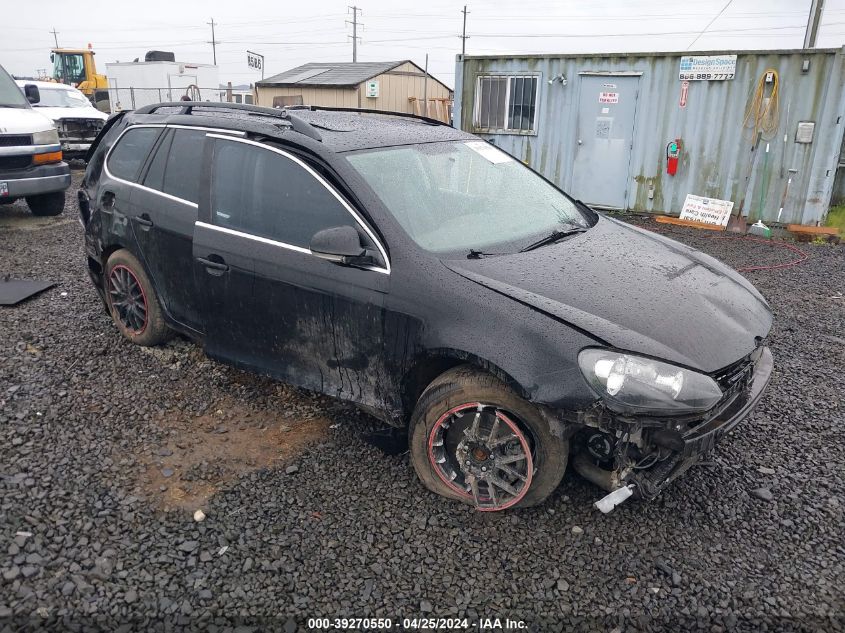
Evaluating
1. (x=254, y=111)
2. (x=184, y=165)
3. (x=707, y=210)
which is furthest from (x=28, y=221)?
(x=707, y=210)

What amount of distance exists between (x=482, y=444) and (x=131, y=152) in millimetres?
3327

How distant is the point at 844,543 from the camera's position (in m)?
2.89

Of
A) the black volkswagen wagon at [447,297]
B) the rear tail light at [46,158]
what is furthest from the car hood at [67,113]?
the black volkswagen wagon at [447,297]

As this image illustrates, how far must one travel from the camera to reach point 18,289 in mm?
6137

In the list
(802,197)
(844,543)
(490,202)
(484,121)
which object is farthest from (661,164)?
(844,543)

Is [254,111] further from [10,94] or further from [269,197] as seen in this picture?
[10,94]

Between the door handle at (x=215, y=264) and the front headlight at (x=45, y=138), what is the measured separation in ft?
20.9

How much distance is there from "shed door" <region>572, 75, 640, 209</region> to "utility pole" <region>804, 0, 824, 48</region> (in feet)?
17.4

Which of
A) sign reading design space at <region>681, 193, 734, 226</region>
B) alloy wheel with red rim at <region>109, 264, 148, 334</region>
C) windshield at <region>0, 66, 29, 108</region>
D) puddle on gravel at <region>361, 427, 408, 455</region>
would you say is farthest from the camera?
sign reading design space at <region>681, 193, 734, 226</region>

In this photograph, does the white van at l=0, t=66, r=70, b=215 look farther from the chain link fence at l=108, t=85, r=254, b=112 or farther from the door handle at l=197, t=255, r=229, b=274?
the chain link fence at l=108, t=85, r=254, b=112

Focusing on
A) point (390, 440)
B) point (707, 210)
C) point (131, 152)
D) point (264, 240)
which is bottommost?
point (390, 440)

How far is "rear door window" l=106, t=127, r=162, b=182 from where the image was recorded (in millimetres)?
4422

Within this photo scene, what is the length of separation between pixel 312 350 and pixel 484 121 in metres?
9.34

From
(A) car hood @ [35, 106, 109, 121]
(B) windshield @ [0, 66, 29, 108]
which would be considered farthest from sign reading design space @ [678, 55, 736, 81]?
(A) car hood @ [35, 106, 109, 121]
